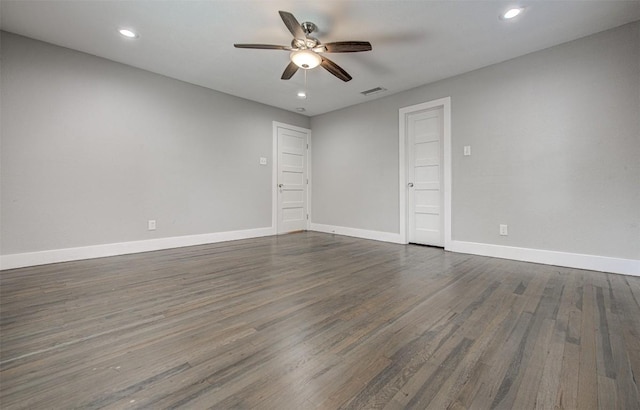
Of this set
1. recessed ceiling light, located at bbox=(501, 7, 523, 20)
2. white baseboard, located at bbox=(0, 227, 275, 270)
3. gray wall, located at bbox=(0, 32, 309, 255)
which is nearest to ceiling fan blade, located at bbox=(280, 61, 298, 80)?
gray wall, located at bbox=(0, 32, 309, 255)

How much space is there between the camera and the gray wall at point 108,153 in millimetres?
2896

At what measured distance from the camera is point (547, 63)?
309 centimetres

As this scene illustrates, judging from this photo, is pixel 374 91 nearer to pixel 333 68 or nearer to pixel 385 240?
pixel 333 68

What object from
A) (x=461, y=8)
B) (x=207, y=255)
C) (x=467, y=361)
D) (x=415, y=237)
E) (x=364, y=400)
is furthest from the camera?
(x=415, y=237)

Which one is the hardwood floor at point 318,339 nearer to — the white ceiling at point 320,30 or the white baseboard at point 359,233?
the white baseboard at point 359,233

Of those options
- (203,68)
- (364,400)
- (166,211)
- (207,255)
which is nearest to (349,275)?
(364,400)

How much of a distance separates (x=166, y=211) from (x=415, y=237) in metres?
4.00

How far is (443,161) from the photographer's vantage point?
13.2 feet

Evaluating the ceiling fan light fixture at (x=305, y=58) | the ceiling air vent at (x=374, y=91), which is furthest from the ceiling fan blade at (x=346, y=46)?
the ceiling air vent at (x=374, y=91)

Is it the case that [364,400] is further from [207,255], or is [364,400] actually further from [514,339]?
[207,255]

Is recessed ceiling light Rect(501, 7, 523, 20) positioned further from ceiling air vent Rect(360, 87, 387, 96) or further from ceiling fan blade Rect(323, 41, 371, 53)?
ceiling air vent Rect(360, 87, 387, 96)

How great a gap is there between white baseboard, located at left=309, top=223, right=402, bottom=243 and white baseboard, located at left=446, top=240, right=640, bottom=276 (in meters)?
0.95

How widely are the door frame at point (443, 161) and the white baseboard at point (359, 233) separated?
18 centimetres

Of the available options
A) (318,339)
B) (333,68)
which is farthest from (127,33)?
(318,339)
